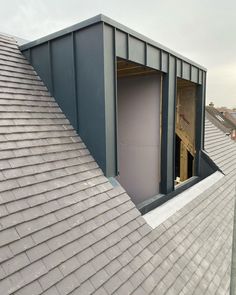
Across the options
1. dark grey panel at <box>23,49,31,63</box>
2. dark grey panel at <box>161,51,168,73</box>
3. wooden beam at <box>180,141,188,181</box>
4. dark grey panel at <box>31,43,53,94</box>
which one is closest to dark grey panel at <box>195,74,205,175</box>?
wooden beam at <box>180,141,188,181</box>

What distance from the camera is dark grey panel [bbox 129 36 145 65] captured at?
5555mm

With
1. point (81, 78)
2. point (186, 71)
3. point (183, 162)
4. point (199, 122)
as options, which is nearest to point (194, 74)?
point (186, 71)

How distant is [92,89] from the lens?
5059 mm

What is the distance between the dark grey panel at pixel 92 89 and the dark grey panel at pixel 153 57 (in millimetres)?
1764

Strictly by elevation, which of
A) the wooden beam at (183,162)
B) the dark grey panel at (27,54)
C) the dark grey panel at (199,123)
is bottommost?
the wooden beam at (183,162)

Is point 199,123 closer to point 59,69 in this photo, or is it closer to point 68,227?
point 59,69

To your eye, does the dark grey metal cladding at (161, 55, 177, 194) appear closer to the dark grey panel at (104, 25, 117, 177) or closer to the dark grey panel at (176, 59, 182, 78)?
the dark grey panel at (176, 59, 182, 78)

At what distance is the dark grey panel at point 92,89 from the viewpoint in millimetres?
4867

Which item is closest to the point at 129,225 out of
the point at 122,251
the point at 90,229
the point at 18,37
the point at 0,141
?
the point at 122,251

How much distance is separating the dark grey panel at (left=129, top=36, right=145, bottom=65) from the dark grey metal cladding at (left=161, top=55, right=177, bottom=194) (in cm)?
142

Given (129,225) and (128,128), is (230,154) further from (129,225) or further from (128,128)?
(129,225)

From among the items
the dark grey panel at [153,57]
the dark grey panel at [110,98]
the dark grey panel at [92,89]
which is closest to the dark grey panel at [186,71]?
the dark grey panel at [153,57]

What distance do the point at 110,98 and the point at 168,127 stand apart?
8.90ft

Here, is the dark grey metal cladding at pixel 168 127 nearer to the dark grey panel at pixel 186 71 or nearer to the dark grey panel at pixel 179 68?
the dark grey panel at pixel 179 68
